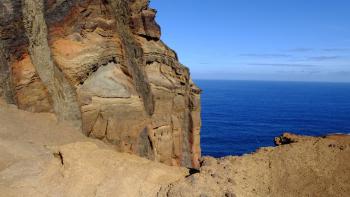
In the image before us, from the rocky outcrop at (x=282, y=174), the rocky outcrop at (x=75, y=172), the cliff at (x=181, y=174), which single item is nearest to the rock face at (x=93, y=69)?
the rocky outcrop at (x=75, y=172)

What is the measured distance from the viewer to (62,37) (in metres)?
28.7

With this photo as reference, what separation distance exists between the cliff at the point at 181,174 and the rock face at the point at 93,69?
24.8ft

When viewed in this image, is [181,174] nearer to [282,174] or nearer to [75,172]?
[282,174]

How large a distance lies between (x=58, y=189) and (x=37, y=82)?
1183cm

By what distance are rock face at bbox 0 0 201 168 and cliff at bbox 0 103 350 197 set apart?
7.55m

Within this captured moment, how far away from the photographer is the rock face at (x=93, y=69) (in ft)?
87.4

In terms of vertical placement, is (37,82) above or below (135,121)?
above

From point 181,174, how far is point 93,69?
14.3 meters

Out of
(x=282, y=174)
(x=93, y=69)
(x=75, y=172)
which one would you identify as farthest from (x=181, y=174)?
(x=93, y=69)

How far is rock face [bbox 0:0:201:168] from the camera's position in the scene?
26.6 metres

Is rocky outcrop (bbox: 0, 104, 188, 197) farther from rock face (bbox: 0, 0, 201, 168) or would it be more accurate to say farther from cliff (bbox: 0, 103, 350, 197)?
rock face (bbox: 0, 0, 201, 168)

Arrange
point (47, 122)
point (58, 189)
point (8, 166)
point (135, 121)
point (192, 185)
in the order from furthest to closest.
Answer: point (135, 121), point (47, 122), point (8, 166), point (58, 189), point (192, 185)

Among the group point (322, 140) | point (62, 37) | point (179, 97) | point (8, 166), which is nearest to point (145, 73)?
point (179, 97)

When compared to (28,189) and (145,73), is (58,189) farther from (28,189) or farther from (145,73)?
(145,73)
